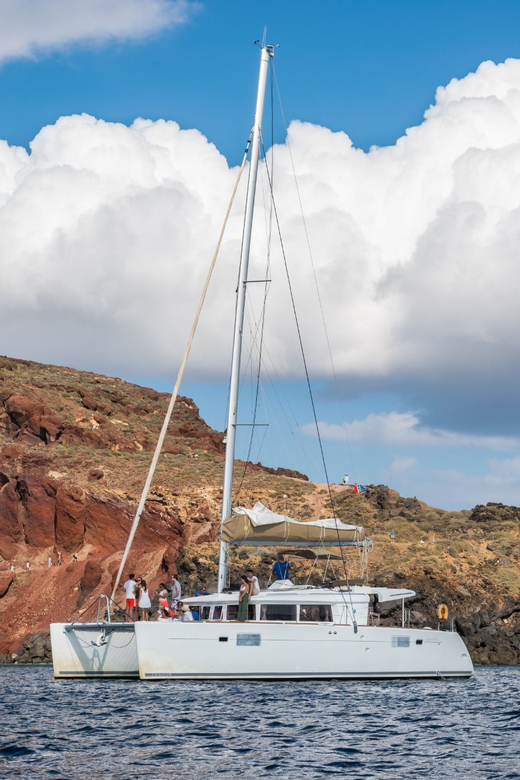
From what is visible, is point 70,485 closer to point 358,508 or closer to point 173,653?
point 358,508

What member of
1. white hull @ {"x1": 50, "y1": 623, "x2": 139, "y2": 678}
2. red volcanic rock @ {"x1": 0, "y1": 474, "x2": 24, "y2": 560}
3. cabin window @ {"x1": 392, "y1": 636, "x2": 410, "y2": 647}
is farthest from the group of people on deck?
red volcanic rock @ {"x1": 0, "y1": 474, "x2": 24, "y2": 560}

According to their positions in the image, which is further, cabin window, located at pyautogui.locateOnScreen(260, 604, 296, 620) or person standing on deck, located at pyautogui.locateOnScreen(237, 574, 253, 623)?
cabin window, located at pyautogui.locateOnScreen(260, 604, 296, 620)

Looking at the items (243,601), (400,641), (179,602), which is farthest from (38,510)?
(400,641)

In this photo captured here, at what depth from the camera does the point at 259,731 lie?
845 inches

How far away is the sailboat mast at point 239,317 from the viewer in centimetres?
3288

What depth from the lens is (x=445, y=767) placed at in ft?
59.1

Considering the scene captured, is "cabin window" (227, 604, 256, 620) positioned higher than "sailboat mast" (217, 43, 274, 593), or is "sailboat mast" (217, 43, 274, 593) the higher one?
"sailboat mast" (217, 43, 274, 593)

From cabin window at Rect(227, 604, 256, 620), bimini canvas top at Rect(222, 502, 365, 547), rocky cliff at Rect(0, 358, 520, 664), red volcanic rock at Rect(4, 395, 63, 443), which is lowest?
cabin window at Rect(227, 604, 256, 620)

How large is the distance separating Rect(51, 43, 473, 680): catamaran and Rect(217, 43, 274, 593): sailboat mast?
5 cm

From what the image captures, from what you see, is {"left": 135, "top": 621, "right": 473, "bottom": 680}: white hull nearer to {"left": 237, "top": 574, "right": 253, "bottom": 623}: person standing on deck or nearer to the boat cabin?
{"left": 237, "top": 574, "right": 253, "bottom": 623}: person standing on deck

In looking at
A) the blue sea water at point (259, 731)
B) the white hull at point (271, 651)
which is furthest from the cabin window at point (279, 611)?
the blue sea water at point (259, 731)

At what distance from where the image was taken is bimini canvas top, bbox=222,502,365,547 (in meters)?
32.6

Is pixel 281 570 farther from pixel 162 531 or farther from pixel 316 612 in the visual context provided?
pixel 162 531

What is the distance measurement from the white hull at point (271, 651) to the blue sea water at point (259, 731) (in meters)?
0.42
